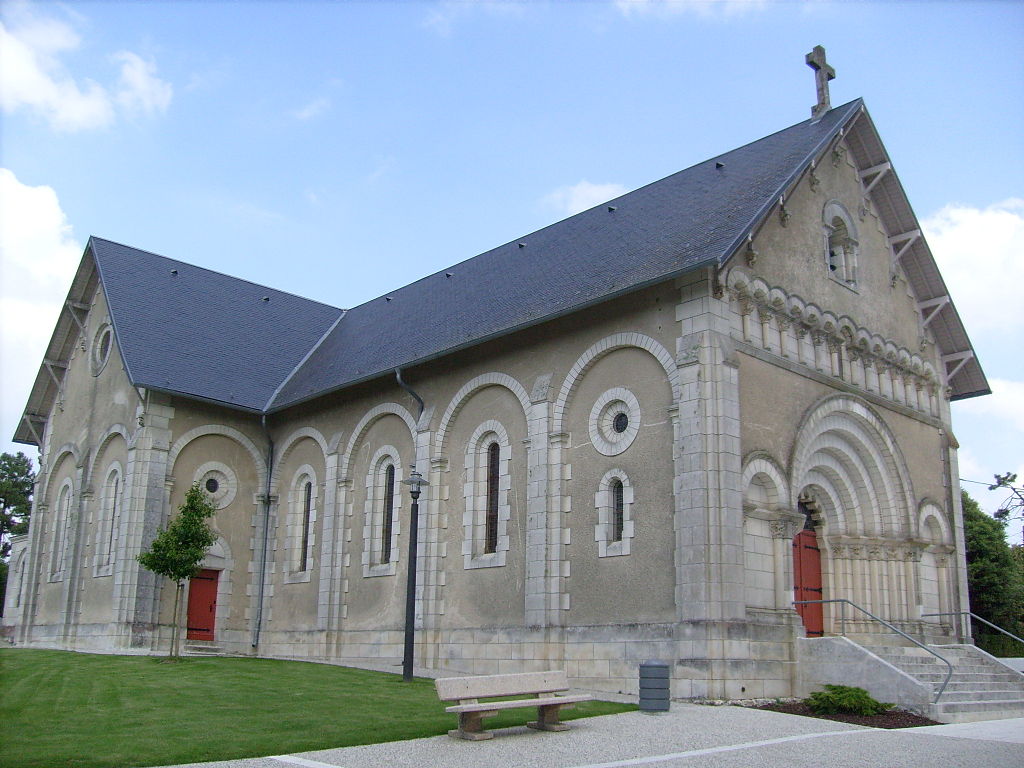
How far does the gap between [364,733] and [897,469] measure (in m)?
14.2

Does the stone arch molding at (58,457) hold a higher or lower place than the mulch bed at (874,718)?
higher

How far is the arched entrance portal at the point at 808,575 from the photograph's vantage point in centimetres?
2014

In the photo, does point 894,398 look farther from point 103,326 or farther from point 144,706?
point 103,326

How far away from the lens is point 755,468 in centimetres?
1773

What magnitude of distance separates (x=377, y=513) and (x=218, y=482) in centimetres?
579

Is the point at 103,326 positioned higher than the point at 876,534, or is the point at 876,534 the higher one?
the point at 103,326

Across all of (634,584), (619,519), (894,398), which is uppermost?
(894,398)

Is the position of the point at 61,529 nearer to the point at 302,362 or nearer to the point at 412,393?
the point at 302,362

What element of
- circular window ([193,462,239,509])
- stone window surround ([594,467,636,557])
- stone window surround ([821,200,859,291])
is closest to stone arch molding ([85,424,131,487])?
circular window ([193,462,239,509])

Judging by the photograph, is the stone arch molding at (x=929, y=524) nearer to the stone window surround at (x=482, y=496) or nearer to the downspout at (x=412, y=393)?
the stone window surround at (x=482, y=496)

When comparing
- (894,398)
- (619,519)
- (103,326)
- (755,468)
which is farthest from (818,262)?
(103,326)

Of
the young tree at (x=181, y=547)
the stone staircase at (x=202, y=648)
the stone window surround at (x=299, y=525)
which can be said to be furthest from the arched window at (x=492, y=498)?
the stone staircase at (x=202, y=648)

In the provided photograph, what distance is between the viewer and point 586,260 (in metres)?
22.3

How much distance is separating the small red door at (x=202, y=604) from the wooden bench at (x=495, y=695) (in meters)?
15.6
